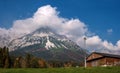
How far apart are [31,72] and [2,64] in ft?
304

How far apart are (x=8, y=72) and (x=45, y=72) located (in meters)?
5.47

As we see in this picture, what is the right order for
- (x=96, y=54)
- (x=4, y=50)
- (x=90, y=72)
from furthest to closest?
1. (x=4, y=50)
2. (x=96, y=54)
3. (x=90, y=72)

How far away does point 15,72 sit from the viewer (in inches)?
1452

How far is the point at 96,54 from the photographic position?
88.2 metres

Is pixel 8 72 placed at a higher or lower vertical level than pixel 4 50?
lower

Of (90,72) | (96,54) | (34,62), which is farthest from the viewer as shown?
(34,62)

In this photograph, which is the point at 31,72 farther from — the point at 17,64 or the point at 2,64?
the point at 17,64

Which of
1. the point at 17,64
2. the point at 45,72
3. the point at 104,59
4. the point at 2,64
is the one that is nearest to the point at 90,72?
the point at 45,72

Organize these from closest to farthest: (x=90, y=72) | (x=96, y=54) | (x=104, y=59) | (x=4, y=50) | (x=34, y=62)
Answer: (x=90, y=72) < (x=104, y=59) < (x=96, y=54) < (x=4, y=50) < (x=34, y=62)

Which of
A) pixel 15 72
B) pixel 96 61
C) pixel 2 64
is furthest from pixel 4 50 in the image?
pixel 15 72

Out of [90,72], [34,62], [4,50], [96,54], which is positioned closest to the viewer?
[90,72]

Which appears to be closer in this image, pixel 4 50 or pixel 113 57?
pixel 113 57

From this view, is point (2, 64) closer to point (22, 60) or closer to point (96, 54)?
point (22, 60)

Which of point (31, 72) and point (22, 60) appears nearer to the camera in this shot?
point (31, 72)
